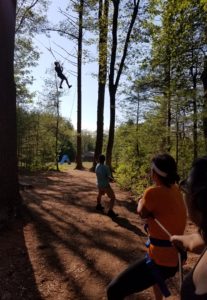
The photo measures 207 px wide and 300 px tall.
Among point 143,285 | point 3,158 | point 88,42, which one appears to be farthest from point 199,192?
point 88,42

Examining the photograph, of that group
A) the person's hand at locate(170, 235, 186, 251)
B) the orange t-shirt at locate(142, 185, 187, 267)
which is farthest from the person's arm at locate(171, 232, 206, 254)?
the orange t-shirt at locate(142, 185, 187, 267)

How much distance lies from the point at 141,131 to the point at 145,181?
657 centimetres

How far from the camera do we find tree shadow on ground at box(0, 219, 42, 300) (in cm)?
561

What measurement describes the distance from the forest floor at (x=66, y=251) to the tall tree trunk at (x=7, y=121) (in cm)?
62

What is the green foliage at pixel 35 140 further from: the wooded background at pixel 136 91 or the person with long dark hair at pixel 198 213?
the person with long dark hair at pixel 198 213

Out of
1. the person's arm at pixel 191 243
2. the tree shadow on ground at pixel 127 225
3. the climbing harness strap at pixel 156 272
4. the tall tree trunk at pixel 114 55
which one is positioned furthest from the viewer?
the tall tree trunk at pixel 114 55

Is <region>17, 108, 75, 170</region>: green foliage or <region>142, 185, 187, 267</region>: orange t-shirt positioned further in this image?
<region>17, 108, 75, 170</region>: green foliage

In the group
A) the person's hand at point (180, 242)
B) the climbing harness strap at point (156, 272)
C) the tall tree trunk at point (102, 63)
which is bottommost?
the climbing harness strap at point (156, 272)

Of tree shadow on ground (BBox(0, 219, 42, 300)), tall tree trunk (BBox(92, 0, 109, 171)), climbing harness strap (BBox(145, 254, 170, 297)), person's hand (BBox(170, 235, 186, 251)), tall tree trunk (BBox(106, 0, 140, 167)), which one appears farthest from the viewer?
tall tree trunk (BBox(92, 0, 109, 171))

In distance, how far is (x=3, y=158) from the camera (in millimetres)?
8656

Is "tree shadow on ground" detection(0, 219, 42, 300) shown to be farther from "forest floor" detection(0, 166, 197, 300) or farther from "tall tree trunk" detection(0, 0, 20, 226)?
"tall tree trunk" detection(0, 0, 20, 226)

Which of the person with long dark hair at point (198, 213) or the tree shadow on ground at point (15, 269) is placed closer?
the person with long dark hair at point (198, 213)

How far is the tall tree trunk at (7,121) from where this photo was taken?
8.57 m

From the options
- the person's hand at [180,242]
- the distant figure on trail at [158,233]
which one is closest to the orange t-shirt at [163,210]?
the distant figure on trail at [158,233]
